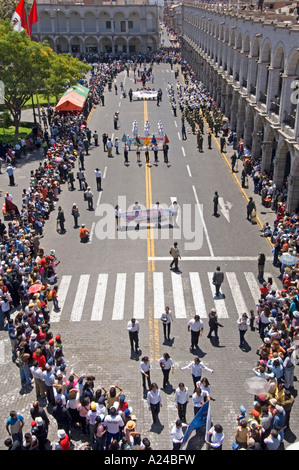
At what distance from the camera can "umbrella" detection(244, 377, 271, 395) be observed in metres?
12.1

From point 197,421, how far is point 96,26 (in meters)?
104

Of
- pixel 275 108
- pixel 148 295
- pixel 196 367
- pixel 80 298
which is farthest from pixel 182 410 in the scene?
pixel 275 108

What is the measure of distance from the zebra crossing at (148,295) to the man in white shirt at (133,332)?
6.74 ft

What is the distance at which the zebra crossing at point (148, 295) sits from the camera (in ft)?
61.3

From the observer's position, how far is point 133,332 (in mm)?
15773

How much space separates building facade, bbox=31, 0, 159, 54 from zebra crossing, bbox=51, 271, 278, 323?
302 ft

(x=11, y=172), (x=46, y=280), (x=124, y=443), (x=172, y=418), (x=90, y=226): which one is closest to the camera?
(x=124, y=443)

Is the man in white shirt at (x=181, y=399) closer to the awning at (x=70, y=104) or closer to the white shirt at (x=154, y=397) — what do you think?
the white shirt at (x=154, y=397)

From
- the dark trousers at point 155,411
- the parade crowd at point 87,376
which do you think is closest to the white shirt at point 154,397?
the parade crowd at point 87,376

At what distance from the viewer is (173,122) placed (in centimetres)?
4953

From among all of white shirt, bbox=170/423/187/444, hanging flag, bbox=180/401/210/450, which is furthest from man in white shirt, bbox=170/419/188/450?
hanging flag, bbox=180/401/210/450
